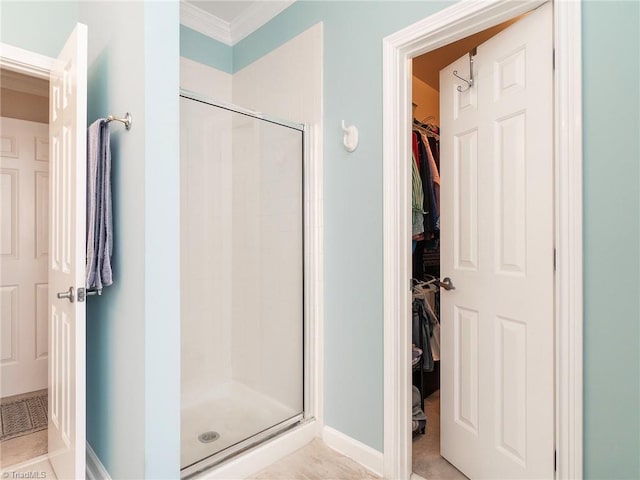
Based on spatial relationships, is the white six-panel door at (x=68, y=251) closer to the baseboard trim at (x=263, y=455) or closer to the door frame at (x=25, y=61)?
the door frame at (x=25, y=61)

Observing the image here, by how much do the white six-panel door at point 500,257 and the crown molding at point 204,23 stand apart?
5.90 feet

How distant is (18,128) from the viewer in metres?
2.83

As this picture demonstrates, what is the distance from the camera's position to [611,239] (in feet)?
3.87

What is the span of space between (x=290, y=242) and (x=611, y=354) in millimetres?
1540

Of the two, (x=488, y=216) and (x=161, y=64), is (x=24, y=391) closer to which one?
(x=161, y=64)

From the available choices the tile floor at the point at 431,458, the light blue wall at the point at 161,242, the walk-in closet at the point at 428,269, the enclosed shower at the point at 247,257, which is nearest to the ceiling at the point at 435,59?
the walk-in closet at the point at 428,269

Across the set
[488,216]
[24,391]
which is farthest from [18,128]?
[488,216]

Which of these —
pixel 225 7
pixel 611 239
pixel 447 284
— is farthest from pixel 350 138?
pixel 225 7

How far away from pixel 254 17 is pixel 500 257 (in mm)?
2300

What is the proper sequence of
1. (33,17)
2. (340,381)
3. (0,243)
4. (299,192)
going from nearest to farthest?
1. (33,17)
2. (340,381)
3. (299,192)
4. (0,243)

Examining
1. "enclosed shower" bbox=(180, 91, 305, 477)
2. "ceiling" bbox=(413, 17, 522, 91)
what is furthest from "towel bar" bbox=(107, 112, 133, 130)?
"ceiling" bbox=(413, 17, 522, 91)

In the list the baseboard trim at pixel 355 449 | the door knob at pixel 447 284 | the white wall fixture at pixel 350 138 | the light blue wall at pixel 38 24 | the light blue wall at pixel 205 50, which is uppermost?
the light blue wall at pixel 205 50

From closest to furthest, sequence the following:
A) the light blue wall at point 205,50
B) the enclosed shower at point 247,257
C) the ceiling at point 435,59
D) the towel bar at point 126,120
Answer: the towel bar at point 126,120, the enclosed shower at point 247,257, the light blue wall at point 205,50, the ceiling at point 435,59

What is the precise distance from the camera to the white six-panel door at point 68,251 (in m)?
1.41
